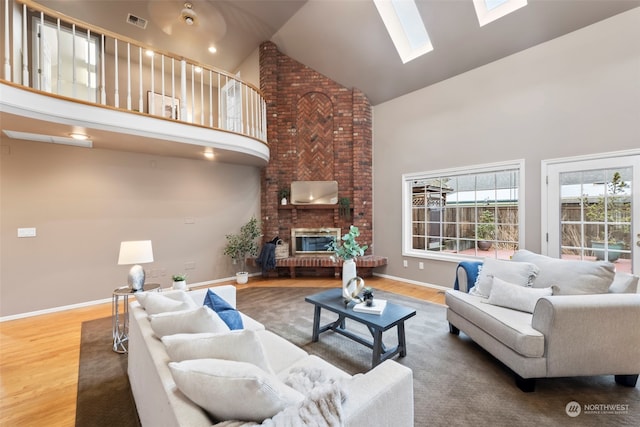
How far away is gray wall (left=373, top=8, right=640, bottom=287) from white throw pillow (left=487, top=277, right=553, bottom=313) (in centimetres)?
161

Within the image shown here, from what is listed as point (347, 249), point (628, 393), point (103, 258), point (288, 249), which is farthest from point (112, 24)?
point (628, 393)

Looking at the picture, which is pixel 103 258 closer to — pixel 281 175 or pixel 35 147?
pixel 35 147

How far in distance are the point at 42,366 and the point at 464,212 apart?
209 inches

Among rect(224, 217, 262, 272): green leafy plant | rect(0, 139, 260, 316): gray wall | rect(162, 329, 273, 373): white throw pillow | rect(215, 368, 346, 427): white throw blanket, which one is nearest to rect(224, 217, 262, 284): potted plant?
rect(224, 217, 262, 272): green leafy plant

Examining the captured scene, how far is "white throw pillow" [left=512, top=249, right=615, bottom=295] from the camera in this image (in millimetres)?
2102

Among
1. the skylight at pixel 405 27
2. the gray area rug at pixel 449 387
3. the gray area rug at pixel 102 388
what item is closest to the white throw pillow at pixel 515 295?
the gray area rug at pixel 449 387

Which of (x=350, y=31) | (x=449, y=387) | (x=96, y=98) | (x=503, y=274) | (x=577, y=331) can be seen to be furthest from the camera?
(x=350, y=31)

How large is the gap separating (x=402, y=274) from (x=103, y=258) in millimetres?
4799

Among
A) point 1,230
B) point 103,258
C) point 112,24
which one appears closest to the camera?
point 1,230

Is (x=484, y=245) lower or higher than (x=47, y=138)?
lower

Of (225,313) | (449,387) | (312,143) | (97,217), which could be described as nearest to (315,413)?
(225,313)

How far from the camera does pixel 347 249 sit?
109 inches

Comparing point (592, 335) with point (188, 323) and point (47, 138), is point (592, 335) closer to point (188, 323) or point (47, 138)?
point (188, 323)

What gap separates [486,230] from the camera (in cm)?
414
